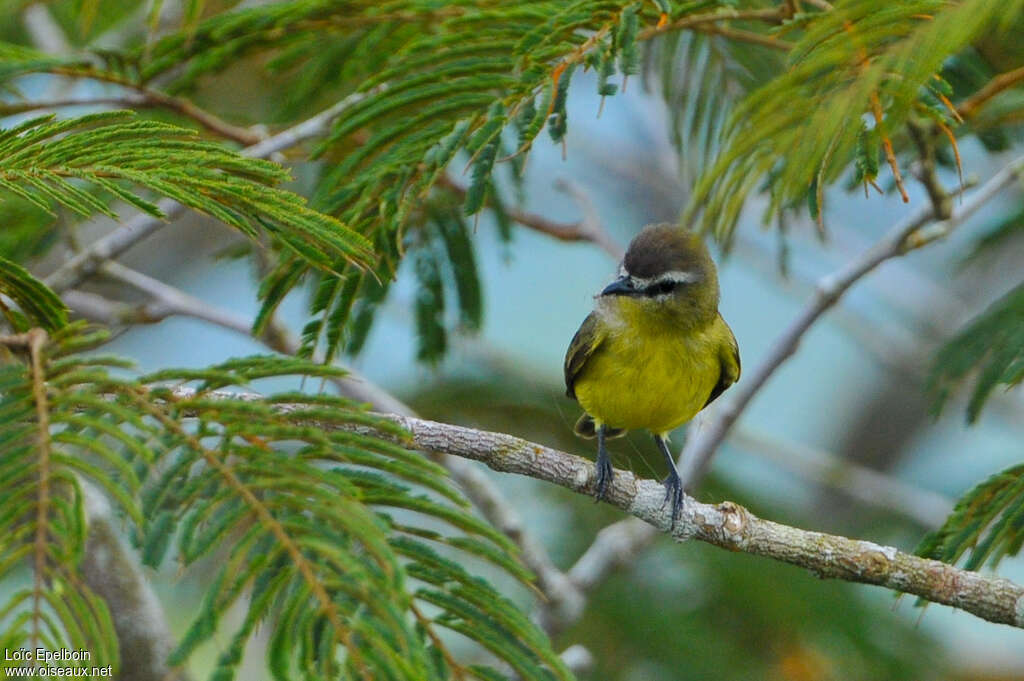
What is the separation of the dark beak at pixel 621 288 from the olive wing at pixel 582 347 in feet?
0.52

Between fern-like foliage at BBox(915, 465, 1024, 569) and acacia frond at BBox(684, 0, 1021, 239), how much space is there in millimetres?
879

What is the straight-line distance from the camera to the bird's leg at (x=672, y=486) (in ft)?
8.81

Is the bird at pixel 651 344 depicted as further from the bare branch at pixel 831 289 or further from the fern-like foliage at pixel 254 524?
the fern-like foliage at pixel 254 524

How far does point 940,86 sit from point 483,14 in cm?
99

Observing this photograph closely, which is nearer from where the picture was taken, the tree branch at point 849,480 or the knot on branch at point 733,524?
the knot on branch at point 733,524

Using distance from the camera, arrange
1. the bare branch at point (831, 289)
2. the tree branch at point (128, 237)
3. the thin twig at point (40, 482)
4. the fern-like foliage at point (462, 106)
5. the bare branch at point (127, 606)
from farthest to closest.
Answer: the bare branch at point (127, 606)
the bare branch at point (831, 289)
the tree branch at point (128, 237)
the fern-like foliage at point (462, 106)
the thin twig at point (40, 482)

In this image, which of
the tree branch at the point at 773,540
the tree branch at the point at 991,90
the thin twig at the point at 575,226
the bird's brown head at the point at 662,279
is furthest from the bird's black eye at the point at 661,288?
the tree branch at the point at 773,540

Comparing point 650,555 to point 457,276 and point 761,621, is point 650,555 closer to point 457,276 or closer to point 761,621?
point 761,621

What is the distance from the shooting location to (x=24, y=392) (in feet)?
5.05

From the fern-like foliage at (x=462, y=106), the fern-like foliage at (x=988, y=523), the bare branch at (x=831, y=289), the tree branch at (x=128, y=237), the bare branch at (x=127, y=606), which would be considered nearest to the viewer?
the fern-like foliage at (x=462, y=106)

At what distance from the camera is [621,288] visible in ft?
12.9

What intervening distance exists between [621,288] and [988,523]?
171cm

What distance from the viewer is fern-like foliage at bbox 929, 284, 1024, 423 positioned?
2779 millimetres

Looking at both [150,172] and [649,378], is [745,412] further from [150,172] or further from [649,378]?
[150,172]
